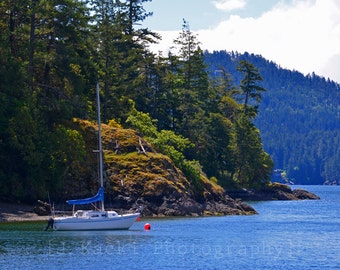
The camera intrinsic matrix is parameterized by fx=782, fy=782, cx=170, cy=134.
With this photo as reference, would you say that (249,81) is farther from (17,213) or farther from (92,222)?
(92,222)

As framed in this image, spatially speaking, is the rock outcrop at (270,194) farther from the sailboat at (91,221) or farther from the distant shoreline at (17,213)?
the sailboat at (91,221)

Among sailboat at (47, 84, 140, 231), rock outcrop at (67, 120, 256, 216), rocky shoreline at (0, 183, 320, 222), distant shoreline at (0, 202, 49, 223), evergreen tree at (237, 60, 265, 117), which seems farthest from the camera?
evergreen tree at (237, 60, 265, 117)

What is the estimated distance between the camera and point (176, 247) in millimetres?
46219

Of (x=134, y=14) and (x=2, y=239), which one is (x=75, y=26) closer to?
(x=2, y=239)

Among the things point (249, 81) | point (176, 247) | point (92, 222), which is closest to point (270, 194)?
point (249, 81)

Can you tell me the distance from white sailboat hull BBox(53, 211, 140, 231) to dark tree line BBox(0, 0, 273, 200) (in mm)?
10858

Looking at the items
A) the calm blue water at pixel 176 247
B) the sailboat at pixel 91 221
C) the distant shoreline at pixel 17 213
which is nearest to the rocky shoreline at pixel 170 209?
the distant shoreline at pixel 17 213

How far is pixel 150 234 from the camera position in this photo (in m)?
52.7

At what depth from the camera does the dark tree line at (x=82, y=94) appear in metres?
64.3

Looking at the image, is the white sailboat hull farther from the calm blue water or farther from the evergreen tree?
the evergreen tree

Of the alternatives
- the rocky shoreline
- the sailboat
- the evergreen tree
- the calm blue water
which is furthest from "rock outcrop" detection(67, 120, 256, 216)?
the evergreen tree

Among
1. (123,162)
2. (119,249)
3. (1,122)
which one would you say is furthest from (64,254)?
(123,162)

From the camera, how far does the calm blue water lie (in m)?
39.9

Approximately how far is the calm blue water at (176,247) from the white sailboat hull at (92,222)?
31.7 inches
